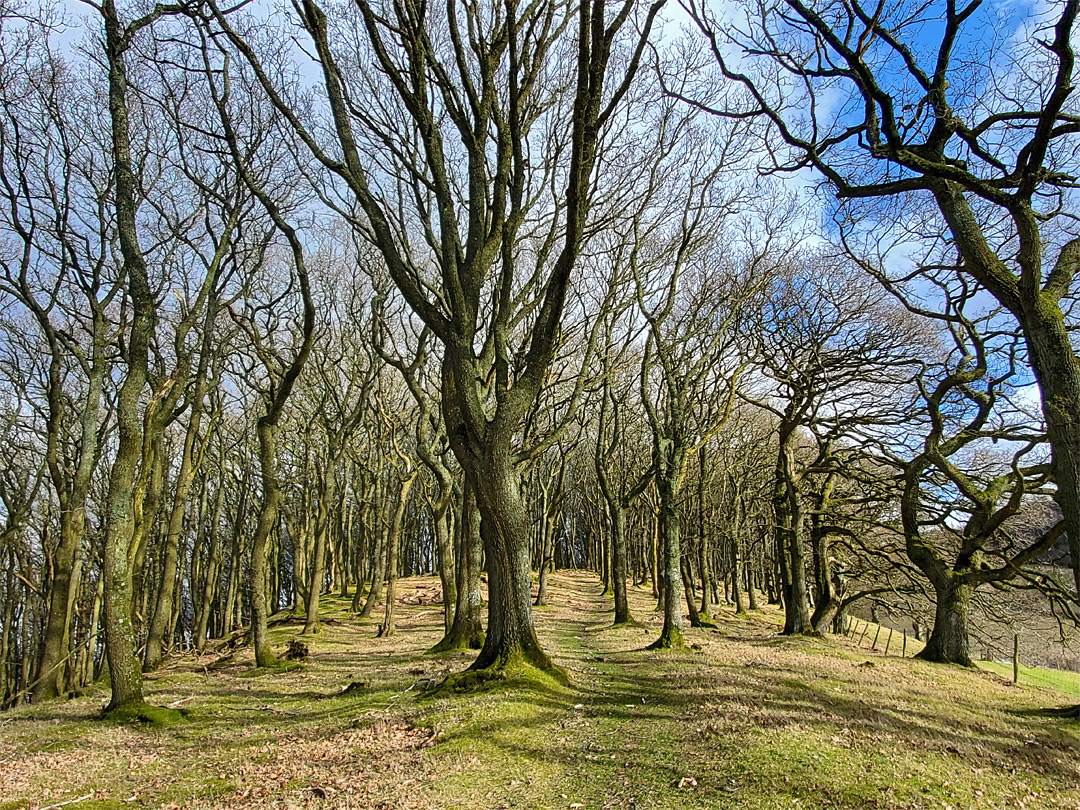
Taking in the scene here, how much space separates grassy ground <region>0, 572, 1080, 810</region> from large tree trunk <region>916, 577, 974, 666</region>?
190 centimetres

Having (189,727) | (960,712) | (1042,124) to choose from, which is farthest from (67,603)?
(1042,124)

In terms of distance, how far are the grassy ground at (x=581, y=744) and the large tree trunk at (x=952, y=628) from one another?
1.90 meters

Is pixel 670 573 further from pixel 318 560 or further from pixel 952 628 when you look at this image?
pixel 318 560

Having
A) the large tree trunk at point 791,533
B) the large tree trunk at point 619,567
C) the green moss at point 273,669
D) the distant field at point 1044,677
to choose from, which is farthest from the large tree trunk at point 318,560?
the distant field at point 1044,677

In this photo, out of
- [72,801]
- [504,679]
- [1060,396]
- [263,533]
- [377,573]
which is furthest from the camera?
[377,573]

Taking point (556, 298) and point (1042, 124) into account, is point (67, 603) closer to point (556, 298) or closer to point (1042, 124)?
point (556, 298)

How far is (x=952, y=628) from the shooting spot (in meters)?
13.1

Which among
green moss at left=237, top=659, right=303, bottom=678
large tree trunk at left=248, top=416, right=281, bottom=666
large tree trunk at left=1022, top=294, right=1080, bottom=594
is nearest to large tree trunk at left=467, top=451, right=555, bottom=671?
large tree trunk at left=248, top=416, right=281, bottom=666

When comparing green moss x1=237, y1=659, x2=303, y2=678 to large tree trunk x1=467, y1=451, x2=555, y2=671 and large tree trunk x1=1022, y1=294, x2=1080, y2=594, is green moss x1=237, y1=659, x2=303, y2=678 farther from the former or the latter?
large tree trunk x1=1022, y1=294, x2=1080, y2=594

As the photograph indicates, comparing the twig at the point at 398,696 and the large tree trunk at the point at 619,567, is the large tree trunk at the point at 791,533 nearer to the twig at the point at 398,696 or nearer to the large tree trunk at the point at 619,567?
the large tree trunk at the point at 619,567

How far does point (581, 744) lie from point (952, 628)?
34.9 ft

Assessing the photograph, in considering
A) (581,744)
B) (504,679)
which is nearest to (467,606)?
(504,679)

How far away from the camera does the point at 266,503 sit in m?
12.7

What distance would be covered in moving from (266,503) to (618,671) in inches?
303
